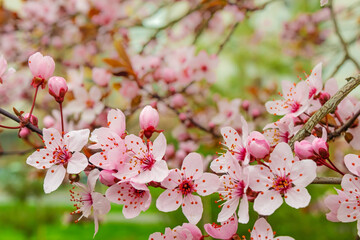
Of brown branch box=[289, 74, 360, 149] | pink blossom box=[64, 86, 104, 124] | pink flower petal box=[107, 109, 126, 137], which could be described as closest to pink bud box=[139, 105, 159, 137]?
pink flower petal box=[107, 109, 126, 137]

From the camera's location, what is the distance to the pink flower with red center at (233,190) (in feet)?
1.92

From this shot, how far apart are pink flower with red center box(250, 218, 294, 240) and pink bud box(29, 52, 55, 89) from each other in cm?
48

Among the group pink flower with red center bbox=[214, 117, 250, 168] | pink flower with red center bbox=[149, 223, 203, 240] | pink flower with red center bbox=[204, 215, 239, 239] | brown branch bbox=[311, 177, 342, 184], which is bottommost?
pink flower with red center bbox=[204, 215, 239, 239]

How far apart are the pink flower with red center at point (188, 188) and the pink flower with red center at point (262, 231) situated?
9cm

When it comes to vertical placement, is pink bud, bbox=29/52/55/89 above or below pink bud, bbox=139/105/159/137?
above

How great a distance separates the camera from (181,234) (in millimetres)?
637

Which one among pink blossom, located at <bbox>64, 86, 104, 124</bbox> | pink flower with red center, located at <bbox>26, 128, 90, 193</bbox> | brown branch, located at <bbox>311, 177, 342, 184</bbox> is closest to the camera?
brown branch, located at <bbox>311, 177, 342, 184</bbox>

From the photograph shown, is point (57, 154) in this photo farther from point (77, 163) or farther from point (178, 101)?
point (178, 101)

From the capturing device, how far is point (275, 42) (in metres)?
6.42

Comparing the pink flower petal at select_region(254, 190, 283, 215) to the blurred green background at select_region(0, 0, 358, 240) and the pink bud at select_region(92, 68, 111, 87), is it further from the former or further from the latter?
the blurred green background at select_region(0, 0, 358, 240)

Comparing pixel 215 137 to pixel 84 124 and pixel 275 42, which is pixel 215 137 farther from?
pixel 275 42

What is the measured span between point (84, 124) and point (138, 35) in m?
1.36

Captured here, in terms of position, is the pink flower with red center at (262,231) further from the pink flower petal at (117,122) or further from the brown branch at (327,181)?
the pink flower petal at (117,122)

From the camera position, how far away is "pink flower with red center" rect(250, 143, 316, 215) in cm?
58
